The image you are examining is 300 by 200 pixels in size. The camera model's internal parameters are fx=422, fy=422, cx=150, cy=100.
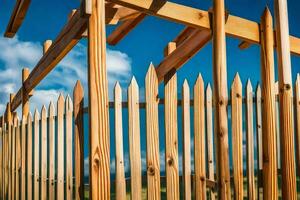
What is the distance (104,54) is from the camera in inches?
109

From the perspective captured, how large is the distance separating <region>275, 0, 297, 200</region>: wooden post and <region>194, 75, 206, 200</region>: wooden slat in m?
1.23

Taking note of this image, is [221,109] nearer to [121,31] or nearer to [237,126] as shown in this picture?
[237,126]

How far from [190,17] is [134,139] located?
1170 mm

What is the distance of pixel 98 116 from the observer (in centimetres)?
272

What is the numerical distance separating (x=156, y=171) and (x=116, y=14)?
1.69m

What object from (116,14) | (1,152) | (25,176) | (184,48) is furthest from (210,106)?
(1,152)

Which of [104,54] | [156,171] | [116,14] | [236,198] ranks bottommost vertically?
[236,198]

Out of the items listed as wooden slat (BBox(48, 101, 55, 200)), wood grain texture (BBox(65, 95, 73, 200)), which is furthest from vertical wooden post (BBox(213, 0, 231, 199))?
wooden slat (BBox(48, 101, 55, 200))

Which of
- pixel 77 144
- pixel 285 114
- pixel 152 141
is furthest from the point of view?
pixel 77 144

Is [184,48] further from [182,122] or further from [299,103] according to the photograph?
→ [299,103]

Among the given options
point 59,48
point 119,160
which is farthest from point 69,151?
point 59,48

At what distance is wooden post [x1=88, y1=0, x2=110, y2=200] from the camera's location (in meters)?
2.72

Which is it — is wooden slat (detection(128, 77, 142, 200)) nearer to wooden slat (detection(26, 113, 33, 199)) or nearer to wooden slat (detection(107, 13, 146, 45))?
wooden slat (detection(107, 13, 146, 45))

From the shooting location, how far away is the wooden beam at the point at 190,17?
11.2 feet
